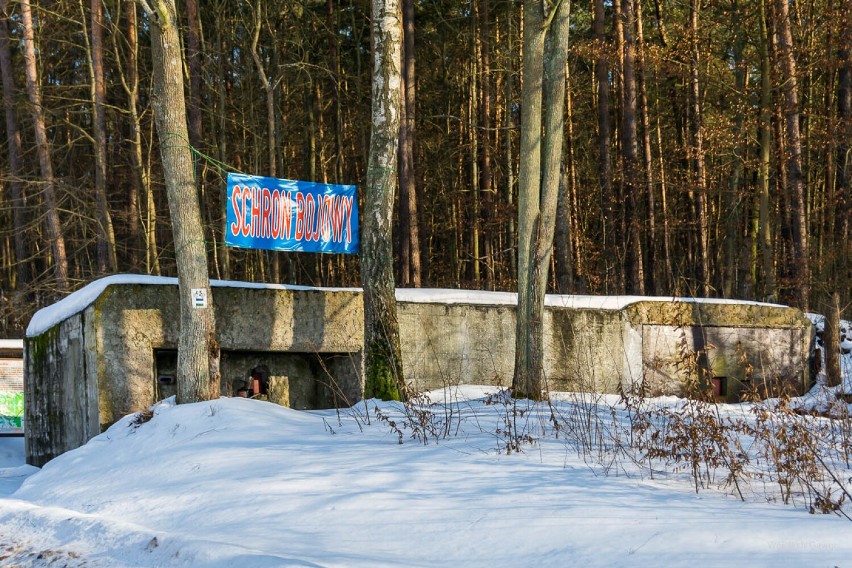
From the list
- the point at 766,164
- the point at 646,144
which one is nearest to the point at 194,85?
the point at 646,144

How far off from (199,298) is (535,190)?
156 inches

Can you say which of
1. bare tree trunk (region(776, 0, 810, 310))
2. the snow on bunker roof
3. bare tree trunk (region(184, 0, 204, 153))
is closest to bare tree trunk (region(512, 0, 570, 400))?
the snow on bunker roof

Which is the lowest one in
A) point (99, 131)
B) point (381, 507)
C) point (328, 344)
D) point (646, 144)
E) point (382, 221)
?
point (381, 507)

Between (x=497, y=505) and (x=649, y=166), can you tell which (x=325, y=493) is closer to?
(x=497, y=505)

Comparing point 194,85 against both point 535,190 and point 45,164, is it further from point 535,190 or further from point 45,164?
point 535,190

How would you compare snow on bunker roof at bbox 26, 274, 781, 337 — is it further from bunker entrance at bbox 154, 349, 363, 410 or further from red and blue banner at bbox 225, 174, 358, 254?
bunker entrance at bbox 154, 349, 363, 410

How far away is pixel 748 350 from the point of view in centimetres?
1270

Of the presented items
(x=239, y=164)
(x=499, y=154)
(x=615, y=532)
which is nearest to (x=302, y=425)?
(x=615, y=532)

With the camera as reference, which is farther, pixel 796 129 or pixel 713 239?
pixel 713 239

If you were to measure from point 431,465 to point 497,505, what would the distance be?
1.09 metres

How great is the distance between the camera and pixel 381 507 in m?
4.80

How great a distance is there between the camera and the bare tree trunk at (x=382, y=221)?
9391mm

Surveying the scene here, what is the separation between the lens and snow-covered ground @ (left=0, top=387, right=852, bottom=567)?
3875mm

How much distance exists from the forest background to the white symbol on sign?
5.50 metres
